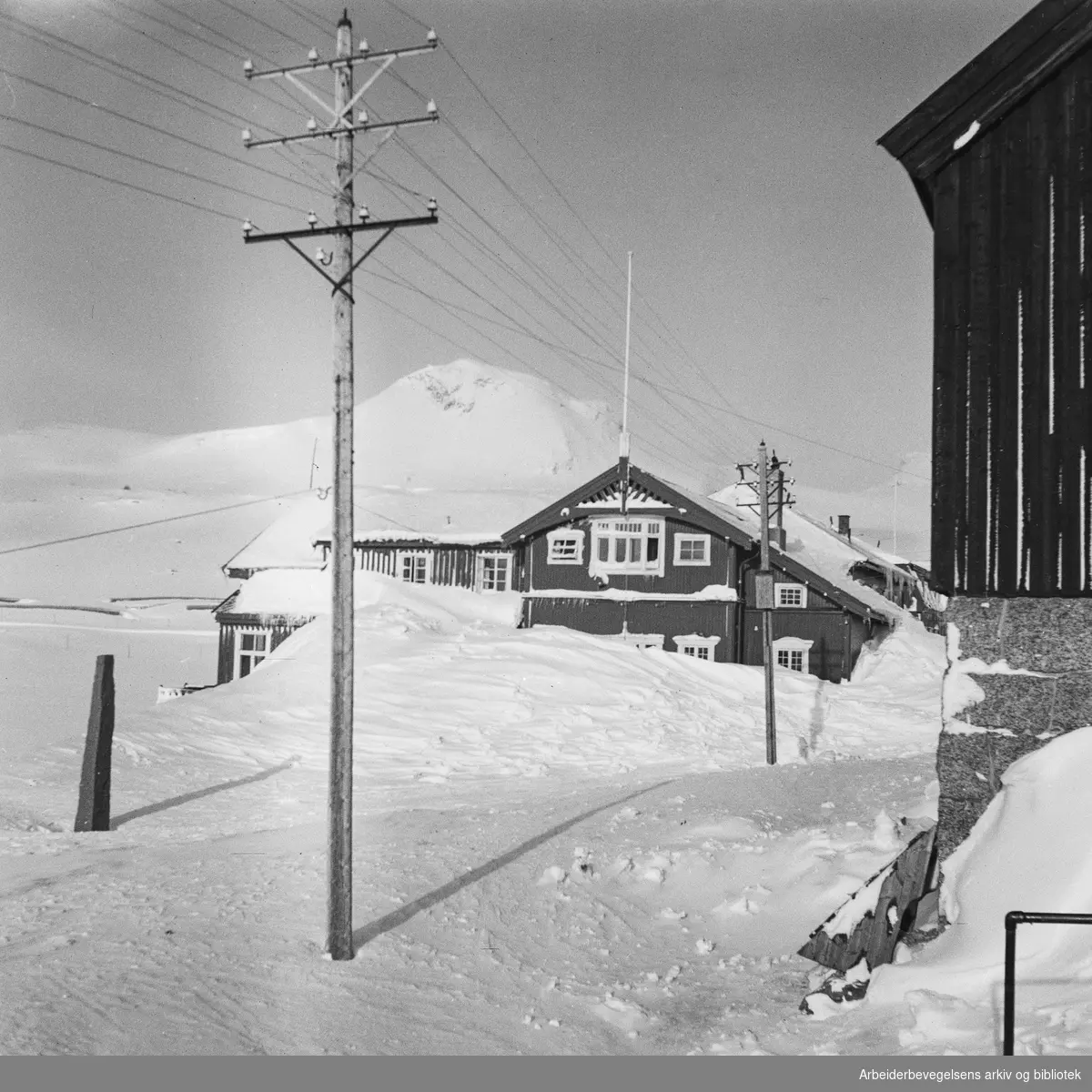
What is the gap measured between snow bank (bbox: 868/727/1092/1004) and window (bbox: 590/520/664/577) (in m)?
29.2

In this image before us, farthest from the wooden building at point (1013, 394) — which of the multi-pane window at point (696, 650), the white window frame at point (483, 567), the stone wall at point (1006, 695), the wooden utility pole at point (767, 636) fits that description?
the white window frame at point (483, 567)

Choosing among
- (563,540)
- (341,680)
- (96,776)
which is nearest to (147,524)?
(563,540)

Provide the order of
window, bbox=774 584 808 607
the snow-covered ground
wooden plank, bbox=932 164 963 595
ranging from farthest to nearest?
window, bbox=774 584 808 607
wooden plank, bbox=932 164 963 595
the snow-covered ground

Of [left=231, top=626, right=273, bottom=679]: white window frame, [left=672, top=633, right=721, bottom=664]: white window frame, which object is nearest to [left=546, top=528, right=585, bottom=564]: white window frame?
[left=672, top=633, right=721, bottom=664]: white window frame

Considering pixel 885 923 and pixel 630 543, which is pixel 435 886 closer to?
pixel 885 923

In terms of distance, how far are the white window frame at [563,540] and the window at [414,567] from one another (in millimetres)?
6057

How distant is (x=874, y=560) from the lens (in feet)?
186

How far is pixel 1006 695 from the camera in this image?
8961 millimetres

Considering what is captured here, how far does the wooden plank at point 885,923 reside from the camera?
8.24 m

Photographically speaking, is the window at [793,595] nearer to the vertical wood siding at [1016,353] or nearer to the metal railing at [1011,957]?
the vertical wood siding at [1016,353]

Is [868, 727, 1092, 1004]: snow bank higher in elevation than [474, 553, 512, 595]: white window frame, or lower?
lower

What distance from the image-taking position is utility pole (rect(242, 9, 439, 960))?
9.03 metres

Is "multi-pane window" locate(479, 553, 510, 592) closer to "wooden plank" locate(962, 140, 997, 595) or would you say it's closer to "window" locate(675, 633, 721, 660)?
"window" locate(675, 633, 721, 660)

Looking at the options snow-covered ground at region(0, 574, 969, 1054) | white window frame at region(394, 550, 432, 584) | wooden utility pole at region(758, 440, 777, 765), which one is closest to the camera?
snow-covered ground at region(0, 574, 969, 1054)
